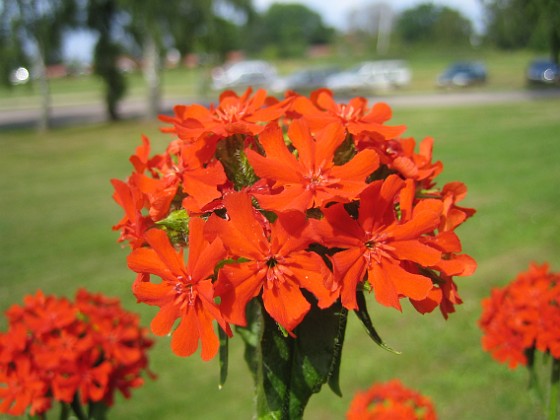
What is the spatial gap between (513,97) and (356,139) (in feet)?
71.5

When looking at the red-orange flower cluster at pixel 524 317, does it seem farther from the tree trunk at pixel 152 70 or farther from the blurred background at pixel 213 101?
the tree trunk at pixel 152 70

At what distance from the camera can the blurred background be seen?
403 centimetres

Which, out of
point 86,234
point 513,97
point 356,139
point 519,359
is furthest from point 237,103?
point 513,97

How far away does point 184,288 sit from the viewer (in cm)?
92

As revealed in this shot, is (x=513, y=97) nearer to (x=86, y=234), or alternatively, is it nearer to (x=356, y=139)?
(x=86, y=234)

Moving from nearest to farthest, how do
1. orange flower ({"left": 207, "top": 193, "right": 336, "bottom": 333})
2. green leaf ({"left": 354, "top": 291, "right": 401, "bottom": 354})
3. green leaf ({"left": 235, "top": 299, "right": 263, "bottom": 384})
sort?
1. orange flower ({"left": 207, "top": 193, "right": 336, "bottom": 333})
2. green leaf ({"left": 354, "top": 291, "right": 401, "bottom": 354})
3. green leaf ({"left": 235, "top": 299, "right": 263, "bottom": 384})

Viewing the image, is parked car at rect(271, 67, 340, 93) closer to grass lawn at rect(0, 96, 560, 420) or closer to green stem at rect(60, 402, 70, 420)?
grass lawn at rect(0, 96, 560, 420)

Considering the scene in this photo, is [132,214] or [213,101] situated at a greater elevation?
[132,214]

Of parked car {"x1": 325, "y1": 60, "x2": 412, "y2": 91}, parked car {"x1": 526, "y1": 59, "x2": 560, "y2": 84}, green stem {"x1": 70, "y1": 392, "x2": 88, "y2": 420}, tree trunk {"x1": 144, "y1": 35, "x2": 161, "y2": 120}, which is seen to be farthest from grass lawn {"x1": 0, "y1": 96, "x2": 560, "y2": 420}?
parked car {"x1": 325, "y1": 60, "x2": 412, "y2": 91}

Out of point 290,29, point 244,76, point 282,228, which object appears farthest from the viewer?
point 290,29

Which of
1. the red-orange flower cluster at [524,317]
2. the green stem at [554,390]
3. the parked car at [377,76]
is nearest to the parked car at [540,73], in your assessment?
the parked car at [377,76]

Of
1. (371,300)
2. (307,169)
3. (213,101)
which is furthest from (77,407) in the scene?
(213,101)

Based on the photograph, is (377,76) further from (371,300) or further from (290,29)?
(290,29)

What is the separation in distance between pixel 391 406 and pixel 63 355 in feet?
2.92
